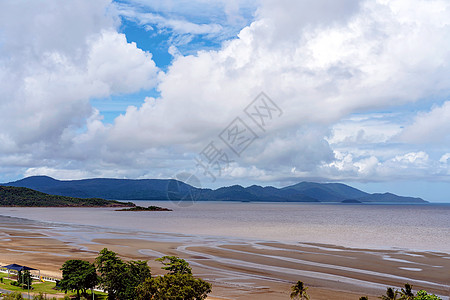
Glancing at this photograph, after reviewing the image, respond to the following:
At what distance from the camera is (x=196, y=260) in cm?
7112

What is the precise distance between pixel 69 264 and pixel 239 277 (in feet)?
Answer: 81.1

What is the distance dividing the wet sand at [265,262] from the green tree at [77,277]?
1429cm

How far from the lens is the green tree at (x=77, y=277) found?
1669 inches

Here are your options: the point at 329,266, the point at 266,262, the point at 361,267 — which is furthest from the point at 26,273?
the point at 361,267

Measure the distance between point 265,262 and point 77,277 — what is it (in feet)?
122

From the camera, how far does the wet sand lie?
52094 millimetres

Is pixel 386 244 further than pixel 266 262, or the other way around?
pixel 386 244

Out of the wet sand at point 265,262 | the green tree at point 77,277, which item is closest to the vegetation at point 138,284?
the green tree at point 77,277

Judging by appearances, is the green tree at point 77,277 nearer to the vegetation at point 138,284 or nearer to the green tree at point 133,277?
the vegetation at point 138,284

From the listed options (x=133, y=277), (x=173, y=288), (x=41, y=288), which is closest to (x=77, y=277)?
(x=133, y=277)

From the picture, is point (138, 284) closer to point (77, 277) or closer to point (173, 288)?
point (77, 277)

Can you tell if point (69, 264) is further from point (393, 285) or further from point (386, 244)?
point (386, 244)

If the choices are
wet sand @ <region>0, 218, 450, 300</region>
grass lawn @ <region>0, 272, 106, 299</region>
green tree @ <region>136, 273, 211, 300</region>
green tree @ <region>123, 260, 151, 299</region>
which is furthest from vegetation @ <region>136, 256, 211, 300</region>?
grass lawn @ <region>0, 272, 106, 299</region>

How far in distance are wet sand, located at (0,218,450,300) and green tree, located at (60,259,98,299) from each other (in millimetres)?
14287
